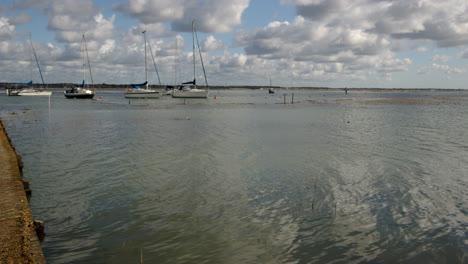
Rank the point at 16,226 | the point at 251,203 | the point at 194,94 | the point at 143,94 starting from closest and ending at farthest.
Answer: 1. the point at 16,226
2. the point at 251,203
3. the point at 194,94
4. the point at 143,94

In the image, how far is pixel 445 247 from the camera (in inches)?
324

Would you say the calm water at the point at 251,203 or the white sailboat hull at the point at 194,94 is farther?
the white sailboat hull at the point at 194,94

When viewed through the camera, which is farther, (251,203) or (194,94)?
(194,94)

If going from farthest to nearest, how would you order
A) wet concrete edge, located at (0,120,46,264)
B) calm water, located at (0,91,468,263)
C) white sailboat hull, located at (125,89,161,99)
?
white sailboat hull, located at (125,89,161,99) → calm water, located at (0,91,468,263) → wet concrete edge, located at (0,120,46,264)

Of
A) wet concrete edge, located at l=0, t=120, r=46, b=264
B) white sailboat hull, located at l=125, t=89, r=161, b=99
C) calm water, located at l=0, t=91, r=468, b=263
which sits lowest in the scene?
calm water, located at l=0, t=91, r=468, b=263

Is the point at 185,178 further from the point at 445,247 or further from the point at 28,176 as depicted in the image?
the point at 445,247

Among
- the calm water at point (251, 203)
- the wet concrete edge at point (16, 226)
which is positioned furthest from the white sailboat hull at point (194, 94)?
the wet concrete edge at point (16, 226)

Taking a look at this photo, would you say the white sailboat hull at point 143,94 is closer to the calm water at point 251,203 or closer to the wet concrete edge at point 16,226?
the calm water at point 251,203

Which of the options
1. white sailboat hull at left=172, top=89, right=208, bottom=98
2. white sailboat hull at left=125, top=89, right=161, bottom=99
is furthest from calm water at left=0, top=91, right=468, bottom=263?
white sailboat hull at left=125, top=89, right=161, bottom=99

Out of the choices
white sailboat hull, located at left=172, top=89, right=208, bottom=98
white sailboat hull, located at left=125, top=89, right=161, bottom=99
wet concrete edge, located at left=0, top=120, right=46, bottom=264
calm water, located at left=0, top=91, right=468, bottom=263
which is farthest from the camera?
white sailboat hull, located at left=125, top=89, right=161, bottom=99

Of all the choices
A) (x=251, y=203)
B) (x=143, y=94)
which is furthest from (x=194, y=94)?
(x=251, y=203)

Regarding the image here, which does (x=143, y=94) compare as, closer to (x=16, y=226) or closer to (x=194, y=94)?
(x=194, y=94)

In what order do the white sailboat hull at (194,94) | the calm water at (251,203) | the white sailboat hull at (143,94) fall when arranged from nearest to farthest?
the calm water at (251,203) → the white sailboat hull at (194,94) → the white sailboat hull at (143,94)

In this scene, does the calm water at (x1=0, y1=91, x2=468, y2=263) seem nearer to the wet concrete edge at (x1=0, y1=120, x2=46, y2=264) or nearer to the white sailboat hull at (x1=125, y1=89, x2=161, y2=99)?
the wet concrete edge at (x1=0, y1=120, x2=46, y2=264)
